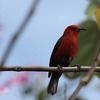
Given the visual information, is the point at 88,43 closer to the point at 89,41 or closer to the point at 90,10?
the point at 89,41

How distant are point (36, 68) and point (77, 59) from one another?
10.8 inches

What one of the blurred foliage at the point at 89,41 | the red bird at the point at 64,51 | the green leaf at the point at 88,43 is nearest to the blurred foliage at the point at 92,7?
the blurred foliage at the point at 89,41

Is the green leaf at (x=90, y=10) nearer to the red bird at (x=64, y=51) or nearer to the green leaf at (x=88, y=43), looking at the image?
the green leaf at (x=88, y=43)

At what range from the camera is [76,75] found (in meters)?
2.49

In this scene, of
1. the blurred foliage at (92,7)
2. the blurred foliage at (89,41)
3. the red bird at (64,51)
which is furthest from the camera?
the red bird at (64,51)

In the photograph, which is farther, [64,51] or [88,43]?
[64,51]

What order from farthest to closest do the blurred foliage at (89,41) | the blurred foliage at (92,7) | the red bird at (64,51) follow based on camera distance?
the red bird at (64,51), the blurred foliage at (92,7), the blurred foliage at (89,41)

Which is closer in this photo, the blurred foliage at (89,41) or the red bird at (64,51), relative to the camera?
the blurred foliage at (89,41)

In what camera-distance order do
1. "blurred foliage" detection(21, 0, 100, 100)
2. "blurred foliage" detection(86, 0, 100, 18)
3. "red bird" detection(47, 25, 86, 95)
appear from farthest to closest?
1. "red bird" detection(47, 25, 86, 95)
2. "blurred foliage" detection(86, 0, 100, 18)
3. "blurred foliage" detection(21, 0, 100, 100)

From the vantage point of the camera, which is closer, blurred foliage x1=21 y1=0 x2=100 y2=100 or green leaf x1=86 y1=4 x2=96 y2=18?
blurred foliage x1=21 y1=0 x2=100 y2=100

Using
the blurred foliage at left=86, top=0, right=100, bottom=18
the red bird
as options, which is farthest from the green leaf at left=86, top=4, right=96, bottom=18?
the red bird

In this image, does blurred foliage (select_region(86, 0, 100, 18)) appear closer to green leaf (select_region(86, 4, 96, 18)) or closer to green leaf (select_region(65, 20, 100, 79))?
green leaf (select_region(86, 4, 96, 18))

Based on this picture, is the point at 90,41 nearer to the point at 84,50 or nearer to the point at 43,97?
the point at 84,50

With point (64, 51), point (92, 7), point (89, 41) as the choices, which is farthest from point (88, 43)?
point (64, 51)
